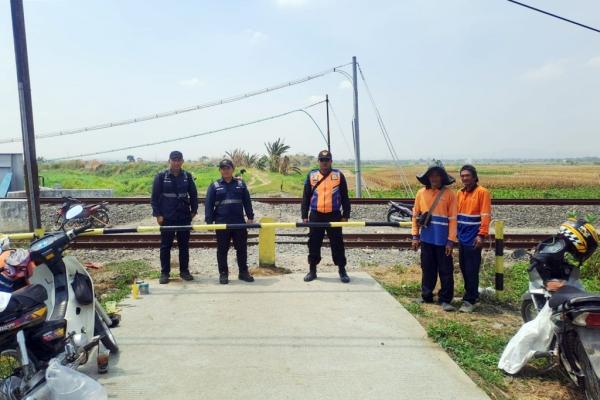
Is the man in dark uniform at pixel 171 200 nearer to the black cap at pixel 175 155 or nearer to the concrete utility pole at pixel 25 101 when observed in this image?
the black cap at pixel 175 155

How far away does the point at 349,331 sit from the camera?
4758mm

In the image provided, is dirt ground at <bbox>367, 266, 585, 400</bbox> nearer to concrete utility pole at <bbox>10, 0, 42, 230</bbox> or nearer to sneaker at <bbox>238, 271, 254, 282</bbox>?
sneaker at <bbox>238, 271, 254, 282</bbox>

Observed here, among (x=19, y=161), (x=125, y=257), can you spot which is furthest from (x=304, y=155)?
(x=125, y=257)

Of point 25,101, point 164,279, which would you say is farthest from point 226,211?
point 25,101

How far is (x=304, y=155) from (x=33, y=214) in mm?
106834

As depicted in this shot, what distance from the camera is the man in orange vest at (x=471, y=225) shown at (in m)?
5.43

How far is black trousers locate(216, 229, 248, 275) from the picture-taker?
6676mm

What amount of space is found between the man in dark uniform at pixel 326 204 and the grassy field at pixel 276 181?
46.1 ft

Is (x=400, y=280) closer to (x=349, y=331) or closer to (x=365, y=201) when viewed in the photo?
(x=349, y=331)

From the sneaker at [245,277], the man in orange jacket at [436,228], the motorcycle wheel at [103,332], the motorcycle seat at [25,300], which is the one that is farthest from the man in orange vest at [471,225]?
the motorcycle seat at [25,300]

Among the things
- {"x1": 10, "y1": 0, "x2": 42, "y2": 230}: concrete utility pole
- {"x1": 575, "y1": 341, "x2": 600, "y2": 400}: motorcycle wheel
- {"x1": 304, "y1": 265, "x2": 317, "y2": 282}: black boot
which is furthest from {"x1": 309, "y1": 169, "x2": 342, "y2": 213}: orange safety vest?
{"x1": 10, "y1": 0, "x2": 42, "y2": 230}: concrete utility pole

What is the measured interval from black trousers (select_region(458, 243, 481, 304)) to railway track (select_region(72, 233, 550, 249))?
445 centimetres

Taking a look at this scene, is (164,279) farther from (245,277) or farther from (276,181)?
(276,181)

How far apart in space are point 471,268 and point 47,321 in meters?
4.50
